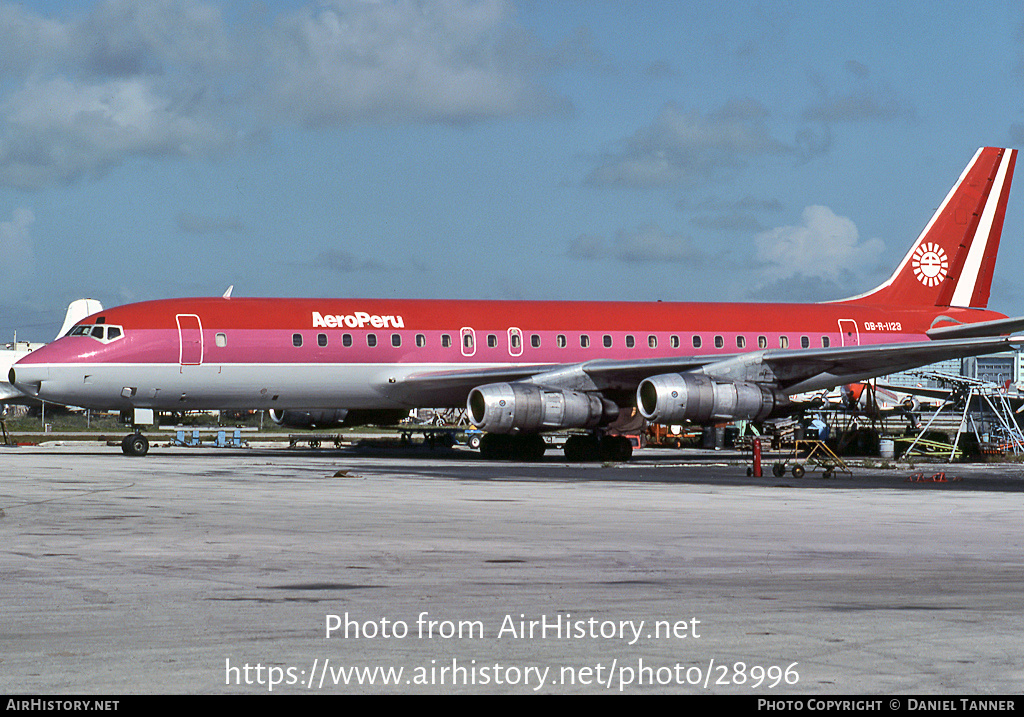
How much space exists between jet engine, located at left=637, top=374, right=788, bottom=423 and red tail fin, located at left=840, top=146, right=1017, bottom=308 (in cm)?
1113

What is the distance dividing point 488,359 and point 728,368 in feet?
23.1

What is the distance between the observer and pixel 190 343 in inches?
1316

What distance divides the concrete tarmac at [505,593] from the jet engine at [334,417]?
1815 centimetres

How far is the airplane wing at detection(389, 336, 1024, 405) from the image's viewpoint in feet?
113

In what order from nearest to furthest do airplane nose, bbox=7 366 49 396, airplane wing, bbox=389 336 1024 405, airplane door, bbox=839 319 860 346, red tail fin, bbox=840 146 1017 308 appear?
airplane nose, bbox=7 366 49 396, airplane wing, bbox=389 336 1024 405, airplane door, bbox=839 319 860 346, red tail fin, bbox=840 146 1017 308

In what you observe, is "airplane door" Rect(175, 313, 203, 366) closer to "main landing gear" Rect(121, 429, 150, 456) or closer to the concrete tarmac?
"main landing gear" Rect(121, 429, 150, 456)

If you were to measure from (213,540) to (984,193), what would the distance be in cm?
3657

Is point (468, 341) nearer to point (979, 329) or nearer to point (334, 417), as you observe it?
point (334, 417)

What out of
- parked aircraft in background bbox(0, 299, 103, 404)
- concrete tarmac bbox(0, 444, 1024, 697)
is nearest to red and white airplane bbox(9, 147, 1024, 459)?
concrete tarmac bbox(0, 444, 1024, 697)

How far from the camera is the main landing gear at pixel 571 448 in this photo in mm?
36625

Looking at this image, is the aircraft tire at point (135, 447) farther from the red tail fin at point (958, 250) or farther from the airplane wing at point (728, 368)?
the red tail fin at point (958, 250)

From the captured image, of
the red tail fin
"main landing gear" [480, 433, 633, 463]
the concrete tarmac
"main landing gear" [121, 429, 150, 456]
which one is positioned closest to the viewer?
the concrete tarmac
